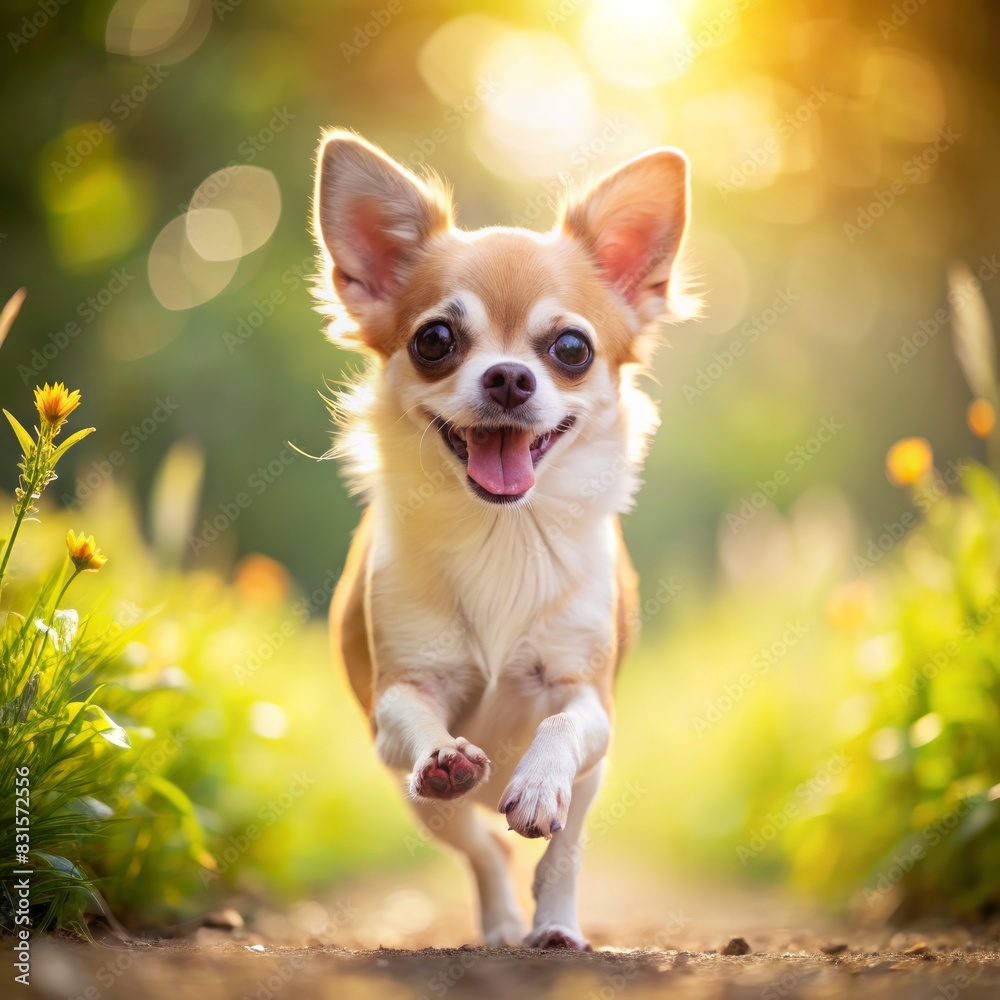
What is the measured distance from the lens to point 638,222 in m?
3.85

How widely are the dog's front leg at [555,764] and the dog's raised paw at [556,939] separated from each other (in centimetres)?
53

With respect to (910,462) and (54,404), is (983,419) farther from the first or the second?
(54,404)

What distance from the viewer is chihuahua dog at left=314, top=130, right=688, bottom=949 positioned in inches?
130

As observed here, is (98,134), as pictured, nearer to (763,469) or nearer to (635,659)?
(635,659)

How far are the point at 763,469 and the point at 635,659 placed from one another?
470cm

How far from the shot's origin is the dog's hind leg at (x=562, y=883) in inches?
131

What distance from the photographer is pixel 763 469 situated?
1345 cm
